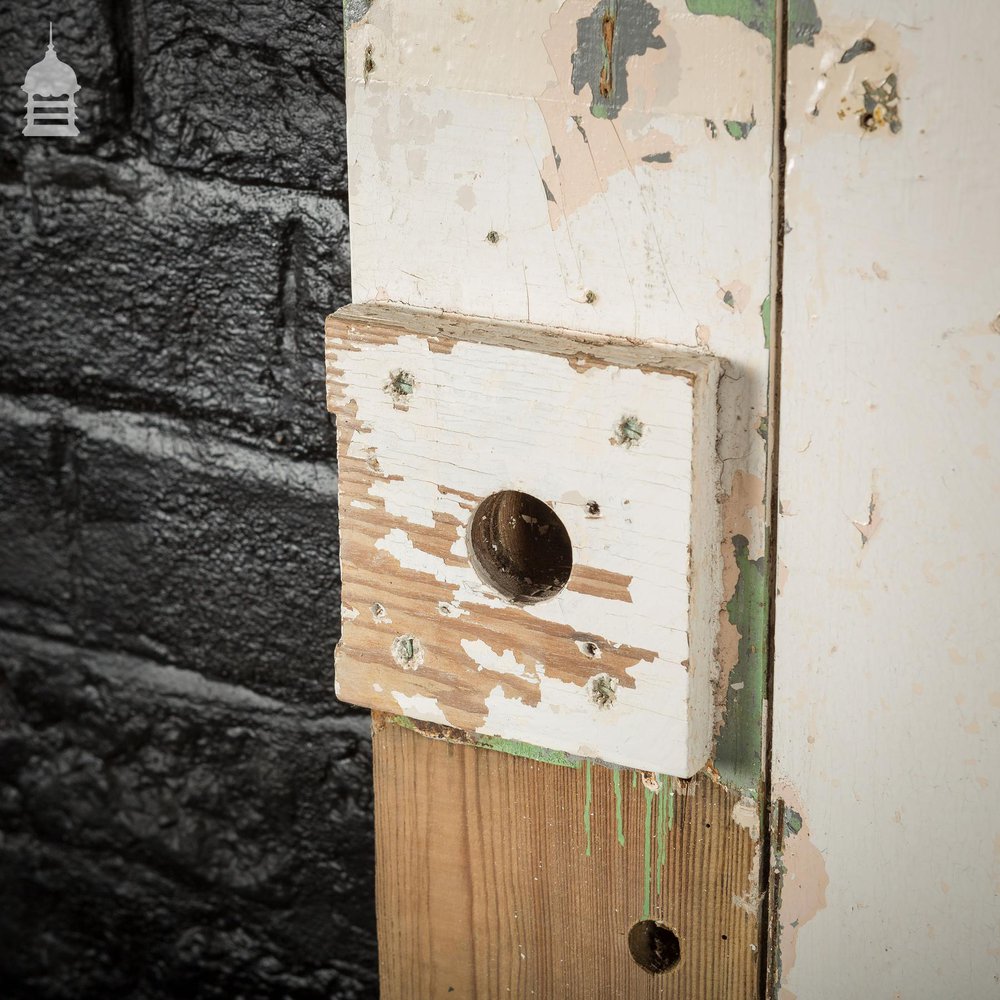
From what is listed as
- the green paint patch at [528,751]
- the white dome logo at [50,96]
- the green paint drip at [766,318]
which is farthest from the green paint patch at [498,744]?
the white dome logo at [50,96]

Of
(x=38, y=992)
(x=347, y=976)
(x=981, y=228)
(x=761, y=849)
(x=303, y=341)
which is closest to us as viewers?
(x=981, y=228)

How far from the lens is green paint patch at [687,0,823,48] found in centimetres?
58

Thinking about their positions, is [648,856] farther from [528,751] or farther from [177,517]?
[177,517]

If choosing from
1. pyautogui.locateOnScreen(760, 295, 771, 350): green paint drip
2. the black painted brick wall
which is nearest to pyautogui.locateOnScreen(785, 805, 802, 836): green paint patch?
pyautogui.locateOnScreen(760, 295, 771, 350): green paint drip

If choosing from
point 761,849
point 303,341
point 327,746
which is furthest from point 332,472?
point 761,849

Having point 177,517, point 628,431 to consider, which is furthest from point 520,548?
point 177,517

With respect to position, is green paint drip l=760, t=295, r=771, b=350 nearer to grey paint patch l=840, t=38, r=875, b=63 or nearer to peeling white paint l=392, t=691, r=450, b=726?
grey paint patch l=840, t=38, r=875, b=63

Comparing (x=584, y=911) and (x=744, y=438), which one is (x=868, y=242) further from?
(x=584, y=911)

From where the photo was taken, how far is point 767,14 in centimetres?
58

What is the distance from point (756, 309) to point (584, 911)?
340 mm

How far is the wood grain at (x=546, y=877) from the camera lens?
0.72 meters

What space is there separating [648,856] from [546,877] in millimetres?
64

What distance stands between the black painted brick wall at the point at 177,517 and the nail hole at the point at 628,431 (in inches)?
17.2

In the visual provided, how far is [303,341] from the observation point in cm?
106
